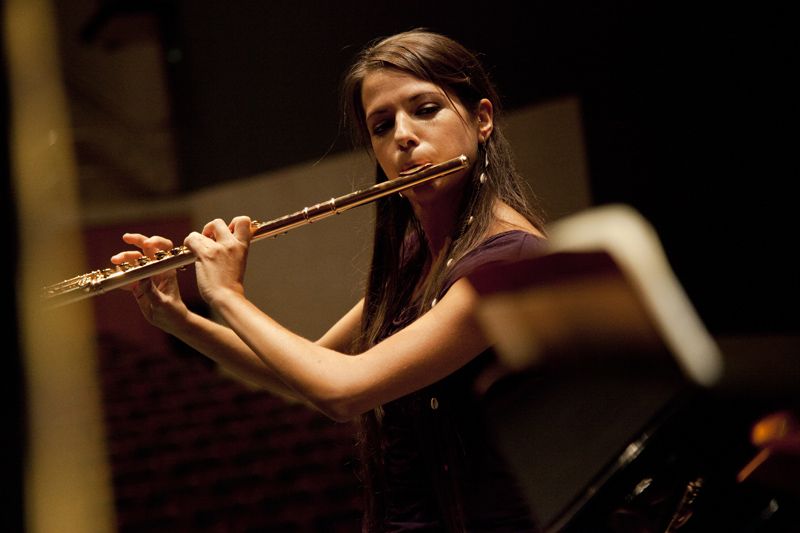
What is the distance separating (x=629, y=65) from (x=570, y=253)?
1.79ft

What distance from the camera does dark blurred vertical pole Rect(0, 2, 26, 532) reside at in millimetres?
469

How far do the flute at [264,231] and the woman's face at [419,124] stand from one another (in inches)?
0.5

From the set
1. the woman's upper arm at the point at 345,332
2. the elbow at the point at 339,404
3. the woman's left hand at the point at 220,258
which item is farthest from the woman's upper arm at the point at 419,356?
the woman's upper arm at the point at 345,332

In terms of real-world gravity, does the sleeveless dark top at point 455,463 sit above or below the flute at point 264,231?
below

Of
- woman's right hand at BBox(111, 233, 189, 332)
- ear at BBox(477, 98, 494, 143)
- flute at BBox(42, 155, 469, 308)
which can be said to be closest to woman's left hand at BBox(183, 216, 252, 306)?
flute at BBox(42, 155, 469, 308)

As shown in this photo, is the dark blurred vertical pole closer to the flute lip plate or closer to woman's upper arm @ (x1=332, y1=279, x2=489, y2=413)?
woman's upper arm @ (x1=332, y1=279, x2=489, y2=413)

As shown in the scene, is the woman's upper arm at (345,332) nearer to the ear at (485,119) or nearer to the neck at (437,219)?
the neck at (437,219)

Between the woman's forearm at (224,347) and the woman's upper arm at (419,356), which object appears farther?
the woman's forearm at (224,347)

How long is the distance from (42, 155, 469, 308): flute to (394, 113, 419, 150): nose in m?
0.03

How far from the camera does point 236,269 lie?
867mm

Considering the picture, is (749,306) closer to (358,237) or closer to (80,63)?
(358,237)

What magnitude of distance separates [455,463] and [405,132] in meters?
0.36

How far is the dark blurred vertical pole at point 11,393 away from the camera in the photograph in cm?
47

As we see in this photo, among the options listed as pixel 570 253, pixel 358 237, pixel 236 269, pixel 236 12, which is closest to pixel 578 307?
pixel 570 253
